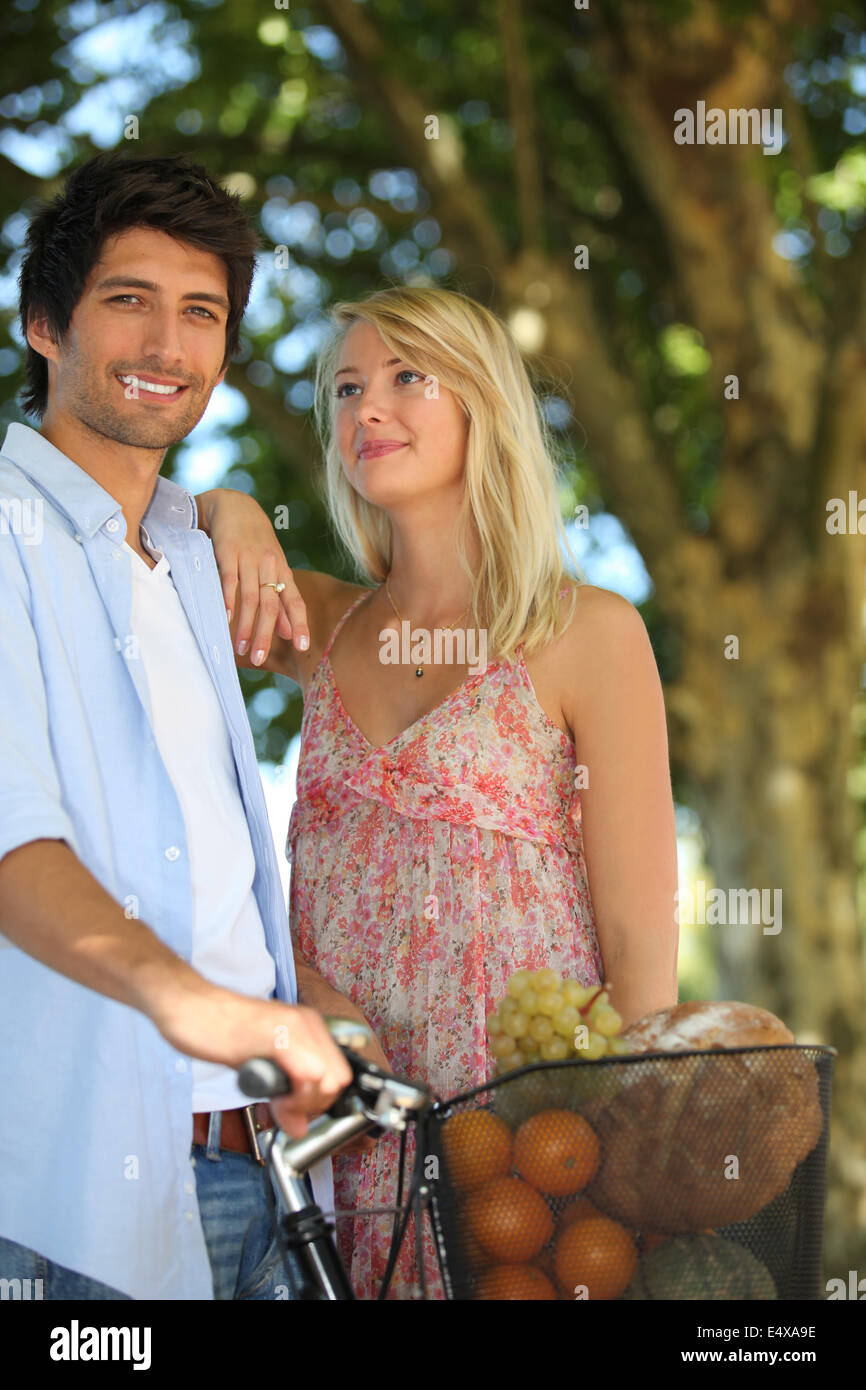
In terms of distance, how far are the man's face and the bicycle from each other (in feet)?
3.93

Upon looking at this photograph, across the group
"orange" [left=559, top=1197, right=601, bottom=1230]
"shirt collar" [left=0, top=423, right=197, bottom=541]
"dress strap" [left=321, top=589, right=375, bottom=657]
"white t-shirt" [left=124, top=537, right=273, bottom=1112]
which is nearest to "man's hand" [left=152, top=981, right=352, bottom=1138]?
"orange" [left=559, top=1197, right=601, bottom=1230]

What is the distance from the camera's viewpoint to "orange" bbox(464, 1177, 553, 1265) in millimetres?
1553

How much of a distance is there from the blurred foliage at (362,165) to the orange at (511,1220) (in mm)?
5580

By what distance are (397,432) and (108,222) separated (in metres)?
0.68

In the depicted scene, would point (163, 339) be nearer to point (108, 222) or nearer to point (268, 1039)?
point (108, 222)

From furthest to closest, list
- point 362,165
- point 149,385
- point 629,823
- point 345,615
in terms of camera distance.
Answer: point 362,165
point 345,615
point 629,823
point 149,385

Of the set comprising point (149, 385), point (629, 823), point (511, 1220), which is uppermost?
point (149, 385)

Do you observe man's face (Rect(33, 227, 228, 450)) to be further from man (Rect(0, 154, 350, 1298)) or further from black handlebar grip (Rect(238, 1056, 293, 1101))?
black handlebar grip (Rect(238, 1056, 293, 1101))

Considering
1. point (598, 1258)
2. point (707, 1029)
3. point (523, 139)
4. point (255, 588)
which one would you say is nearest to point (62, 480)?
point (255, 588)

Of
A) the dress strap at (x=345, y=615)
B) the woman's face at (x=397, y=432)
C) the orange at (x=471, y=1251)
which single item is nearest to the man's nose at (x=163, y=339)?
the woman's face at (x=397, y=432)

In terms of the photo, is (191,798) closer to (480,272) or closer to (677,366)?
(480,272)

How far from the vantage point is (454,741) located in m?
2.57
